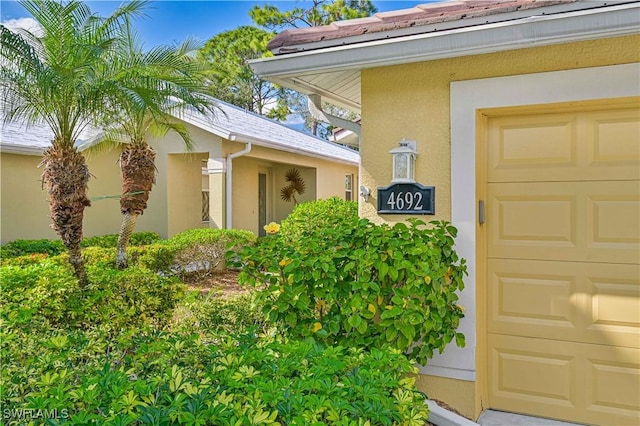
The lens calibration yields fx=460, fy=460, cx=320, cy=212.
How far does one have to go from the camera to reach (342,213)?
10.5 meters

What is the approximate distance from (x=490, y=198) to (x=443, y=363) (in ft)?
5.03

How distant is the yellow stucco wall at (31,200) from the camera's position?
1085 cm

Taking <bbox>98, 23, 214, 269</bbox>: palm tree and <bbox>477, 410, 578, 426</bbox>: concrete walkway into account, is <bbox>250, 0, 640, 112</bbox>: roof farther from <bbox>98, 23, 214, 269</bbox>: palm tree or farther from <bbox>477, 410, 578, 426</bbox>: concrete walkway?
<bbox>98, 23, 214, 269</bbox>: palm tree

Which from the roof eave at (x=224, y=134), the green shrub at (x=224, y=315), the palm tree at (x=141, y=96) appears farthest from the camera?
the roof eave at (x=224, y=134)

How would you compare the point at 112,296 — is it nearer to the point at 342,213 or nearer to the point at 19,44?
the point at 19,44

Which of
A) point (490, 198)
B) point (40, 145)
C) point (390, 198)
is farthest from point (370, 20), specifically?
point (40, 145)

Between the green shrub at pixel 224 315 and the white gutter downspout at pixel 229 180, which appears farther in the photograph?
the white gutter downspout at pixel 229 180

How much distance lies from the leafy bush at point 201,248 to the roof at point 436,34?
7182 millimetres

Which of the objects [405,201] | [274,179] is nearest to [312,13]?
[274,179]

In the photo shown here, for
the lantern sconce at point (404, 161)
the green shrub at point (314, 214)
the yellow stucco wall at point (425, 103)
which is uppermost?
the yellow stucco wall at point (425, 103)

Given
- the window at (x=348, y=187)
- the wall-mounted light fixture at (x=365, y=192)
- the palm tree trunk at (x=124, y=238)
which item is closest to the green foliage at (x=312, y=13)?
the window at (x=348, y=187)

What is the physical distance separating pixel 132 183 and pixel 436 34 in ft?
25.4

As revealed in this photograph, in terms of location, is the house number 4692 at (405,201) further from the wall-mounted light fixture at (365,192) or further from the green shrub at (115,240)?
the green shrub at (115,240)

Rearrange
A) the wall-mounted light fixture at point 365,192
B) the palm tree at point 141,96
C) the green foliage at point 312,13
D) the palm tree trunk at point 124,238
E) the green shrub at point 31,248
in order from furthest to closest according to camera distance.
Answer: the green foliage at point 312,13
the green shrub at point 31,248
the palm tree trunk at point 124,238
the palm tree at point 141,96
the wall-mounted light fixture at point 365,192
